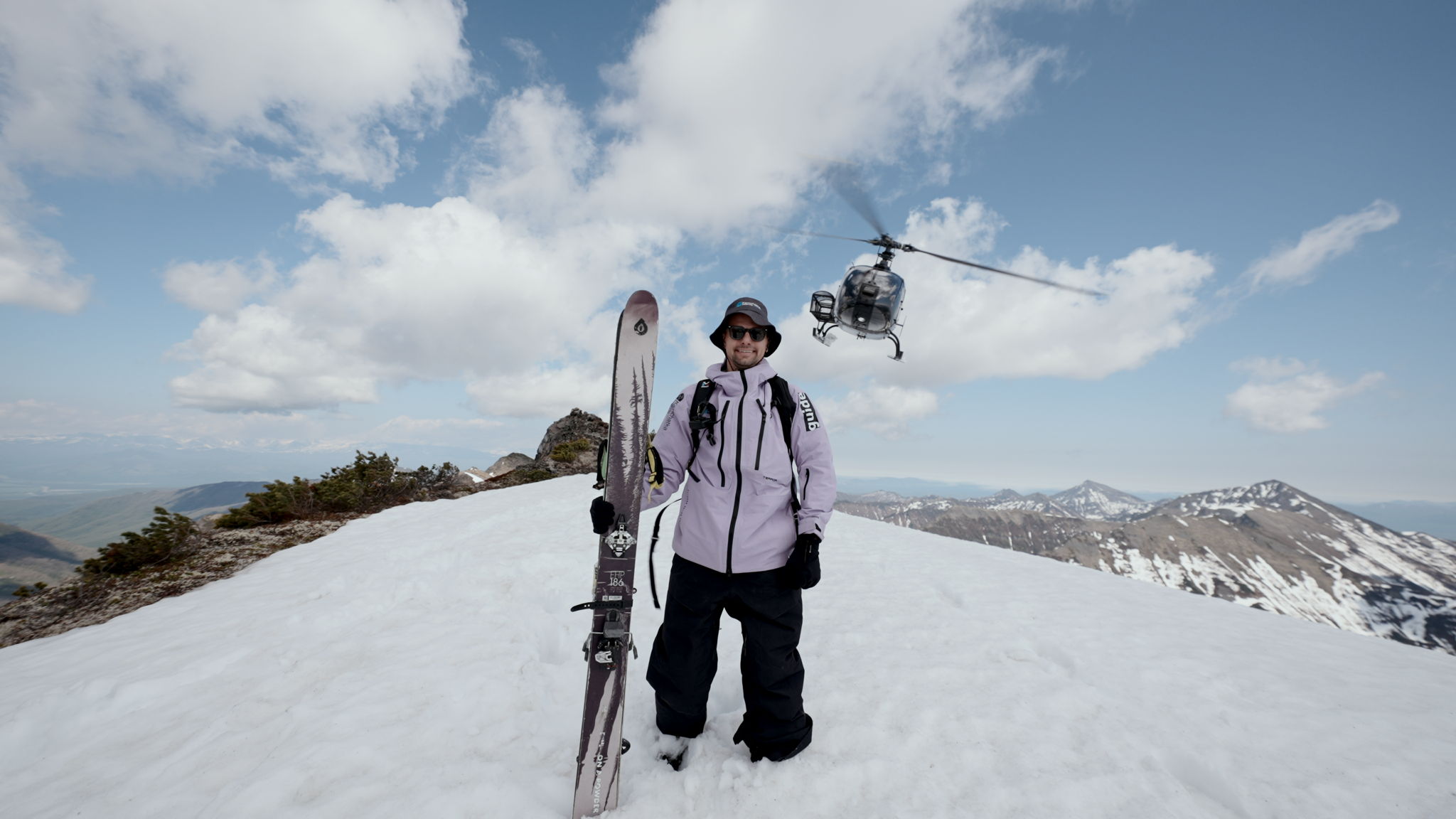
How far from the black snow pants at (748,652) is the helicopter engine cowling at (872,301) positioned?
1457cm

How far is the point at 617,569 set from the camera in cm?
351

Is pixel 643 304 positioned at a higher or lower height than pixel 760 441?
higher

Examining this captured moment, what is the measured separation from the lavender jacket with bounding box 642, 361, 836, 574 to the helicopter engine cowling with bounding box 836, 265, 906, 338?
1393 centimetres

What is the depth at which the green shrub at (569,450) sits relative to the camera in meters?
23.8

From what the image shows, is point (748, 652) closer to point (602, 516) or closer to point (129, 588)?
point (602, 516)

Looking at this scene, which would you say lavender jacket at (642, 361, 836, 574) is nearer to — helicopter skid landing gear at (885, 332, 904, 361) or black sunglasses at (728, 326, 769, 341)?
black sunglasses at (728, 326, 769, 341)

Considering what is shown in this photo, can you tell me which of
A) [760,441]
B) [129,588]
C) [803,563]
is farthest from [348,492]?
[803,563]

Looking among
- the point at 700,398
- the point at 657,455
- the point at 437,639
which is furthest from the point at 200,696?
the point at 700,398

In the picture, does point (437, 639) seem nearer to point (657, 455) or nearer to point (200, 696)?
point (200, 696)

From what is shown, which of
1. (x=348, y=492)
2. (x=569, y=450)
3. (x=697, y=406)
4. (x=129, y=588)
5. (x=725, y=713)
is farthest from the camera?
(x=569, y=450)

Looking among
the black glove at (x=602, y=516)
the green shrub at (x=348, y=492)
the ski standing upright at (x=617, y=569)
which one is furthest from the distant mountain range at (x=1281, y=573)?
the black glove at (x=602, y=516)

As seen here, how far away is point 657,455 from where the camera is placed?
3.86 metres

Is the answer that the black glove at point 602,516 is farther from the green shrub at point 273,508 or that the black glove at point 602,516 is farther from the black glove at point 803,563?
the green shrub at point 273,508

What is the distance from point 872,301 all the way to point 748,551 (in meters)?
14.7
